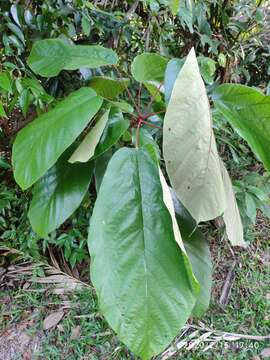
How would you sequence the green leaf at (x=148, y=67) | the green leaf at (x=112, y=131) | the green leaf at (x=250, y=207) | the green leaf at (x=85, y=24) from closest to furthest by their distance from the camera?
the green leaf at (x=112, y=131) → the green leaf at (x=148, y=67) → the green leaf at (x=85, y=24) → the green leaf at (x=250, y=207)

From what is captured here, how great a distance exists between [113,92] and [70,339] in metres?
0.87

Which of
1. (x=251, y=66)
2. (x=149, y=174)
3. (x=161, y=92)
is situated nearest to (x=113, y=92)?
(x=161, y=92)

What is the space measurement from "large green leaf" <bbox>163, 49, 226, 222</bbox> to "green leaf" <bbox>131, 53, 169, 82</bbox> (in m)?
0.27

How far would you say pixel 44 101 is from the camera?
2.78 ft

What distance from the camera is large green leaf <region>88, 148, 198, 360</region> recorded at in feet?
1.74

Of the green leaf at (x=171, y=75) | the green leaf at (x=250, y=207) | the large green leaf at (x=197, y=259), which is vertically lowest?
the green leaf at (x=250, y=207)

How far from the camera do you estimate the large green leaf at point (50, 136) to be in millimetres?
611

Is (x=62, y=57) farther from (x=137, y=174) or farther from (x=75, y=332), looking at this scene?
(x=75, y=332)

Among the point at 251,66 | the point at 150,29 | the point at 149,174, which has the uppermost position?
the point at 150,29

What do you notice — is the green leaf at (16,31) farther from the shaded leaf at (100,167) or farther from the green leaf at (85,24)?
the shaded leaf at (100,167)

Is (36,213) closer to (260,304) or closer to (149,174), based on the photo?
(149,174)

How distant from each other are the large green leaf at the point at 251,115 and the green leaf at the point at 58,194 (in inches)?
11.2

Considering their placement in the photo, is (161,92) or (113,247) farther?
(161,92)

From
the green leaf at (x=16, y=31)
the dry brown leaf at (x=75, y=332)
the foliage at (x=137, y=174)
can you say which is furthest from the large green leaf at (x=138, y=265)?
the dry brown leaf at (x=75, y=332)
